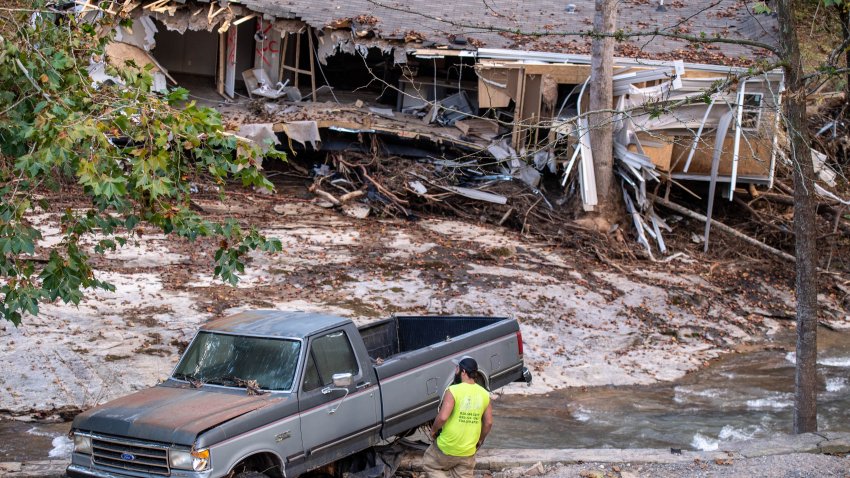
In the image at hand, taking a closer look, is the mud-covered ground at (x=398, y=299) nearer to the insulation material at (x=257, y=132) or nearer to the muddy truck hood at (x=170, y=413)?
the insulation material at (x=257, y=132)

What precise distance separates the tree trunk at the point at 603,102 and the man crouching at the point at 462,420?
39.4 ft

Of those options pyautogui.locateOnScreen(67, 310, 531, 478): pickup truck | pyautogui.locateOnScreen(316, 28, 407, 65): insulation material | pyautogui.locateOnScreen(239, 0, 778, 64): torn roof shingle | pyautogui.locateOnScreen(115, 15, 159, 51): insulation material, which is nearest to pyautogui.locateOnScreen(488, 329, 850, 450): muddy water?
pyautogui.locateOnScreen(67, 310, 531, 478): pickup truck

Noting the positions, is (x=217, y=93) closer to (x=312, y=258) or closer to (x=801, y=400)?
(x=312, y=258)

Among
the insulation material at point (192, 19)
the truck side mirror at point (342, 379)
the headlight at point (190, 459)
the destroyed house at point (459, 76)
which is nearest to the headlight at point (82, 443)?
the headlight at point (190, 459)

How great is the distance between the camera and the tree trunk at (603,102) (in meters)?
18.7

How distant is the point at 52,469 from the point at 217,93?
15719mm

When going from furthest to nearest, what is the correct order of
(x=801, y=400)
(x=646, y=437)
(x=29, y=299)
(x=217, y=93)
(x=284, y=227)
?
(x=217, y=93) → (x=284, y=227) → (x=646, y=437) → (x=801, y=400) → (x=29, y=299)

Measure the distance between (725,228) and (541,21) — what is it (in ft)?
25.4

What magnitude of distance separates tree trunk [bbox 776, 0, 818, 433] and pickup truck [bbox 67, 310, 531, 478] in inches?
140

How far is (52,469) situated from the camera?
8398 millimetres

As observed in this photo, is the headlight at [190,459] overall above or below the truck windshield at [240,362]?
below

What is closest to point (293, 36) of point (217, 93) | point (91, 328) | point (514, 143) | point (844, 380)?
point (217, 93)

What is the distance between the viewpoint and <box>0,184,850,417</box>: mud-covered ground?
37.8 feet

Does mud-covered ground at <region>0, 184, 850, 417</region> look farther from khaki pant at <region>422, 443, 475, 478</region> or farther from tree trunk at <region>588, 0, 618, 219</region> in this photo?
khaki pant at <region>422, 443, 475, 478</region>
